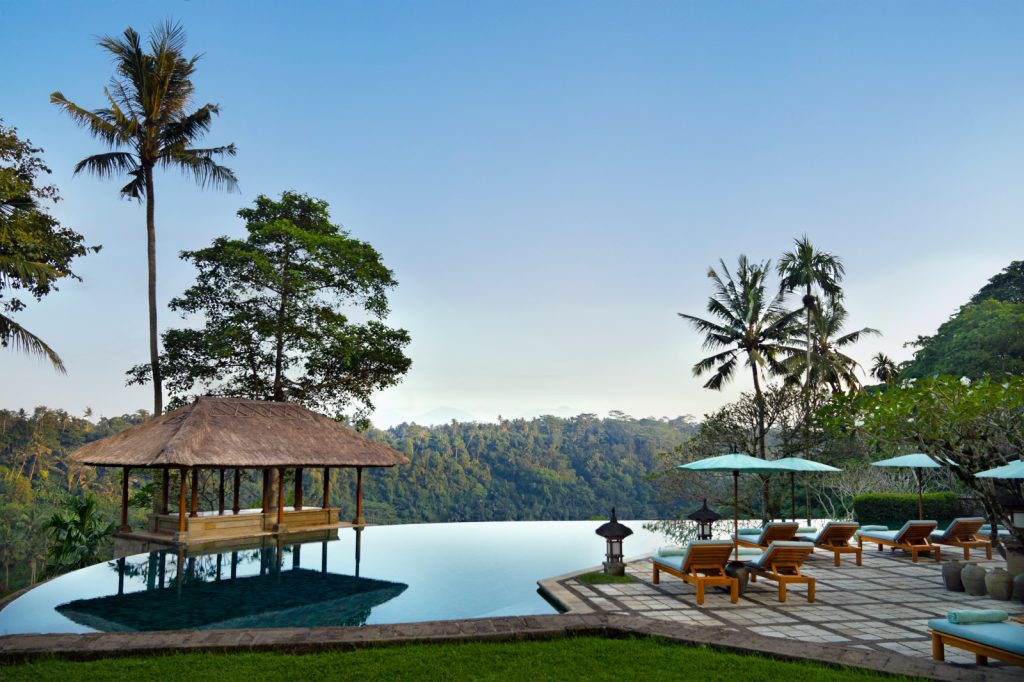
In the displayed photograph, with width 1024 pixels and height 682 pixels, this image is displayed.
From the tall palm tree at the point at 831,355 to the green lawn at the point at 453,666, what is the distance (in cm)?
1758

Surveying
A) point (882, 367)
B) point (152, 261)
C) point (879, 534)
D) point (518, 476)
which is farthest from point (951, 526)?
point (518, 476)

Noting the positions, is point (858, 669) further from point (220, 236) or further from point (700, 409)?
point (220, 236)

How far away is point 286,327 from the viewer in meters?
20.5

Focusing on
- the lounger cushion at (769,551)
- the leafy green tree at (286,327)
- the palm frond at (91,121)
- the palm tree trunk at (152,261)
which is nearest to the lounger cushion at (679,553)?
the lounger cushion at (769,551)

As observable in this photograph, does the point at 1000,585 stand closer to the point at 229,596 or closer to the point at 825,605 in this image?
the point at 825,605

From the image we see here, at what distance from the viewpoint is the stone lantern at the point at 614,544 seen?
29.5ft

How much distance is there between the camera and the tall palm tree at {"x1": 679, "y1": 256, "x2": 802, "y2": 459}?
70.3 feet

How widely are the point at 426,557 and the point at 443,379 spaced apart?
64.8ft

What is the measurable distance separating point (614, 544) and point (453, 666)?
4.67m

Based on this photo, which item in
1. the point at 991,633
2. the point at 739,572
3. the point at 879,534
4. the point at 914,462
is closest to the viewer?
the point at 991,633

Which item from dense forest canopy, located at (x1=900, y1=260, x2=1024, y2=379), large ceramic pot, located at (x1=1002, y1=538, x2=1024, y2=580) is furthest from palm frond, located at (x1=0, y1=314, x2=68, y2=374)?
dense forest canopy, located at (x1=900, y1=260, x2=1024, y2=379)

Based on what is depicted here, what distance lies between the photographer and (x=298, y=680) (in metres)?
4.55

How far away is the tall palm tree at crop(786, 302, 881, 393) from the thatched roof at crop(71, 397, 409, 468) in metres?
13.3

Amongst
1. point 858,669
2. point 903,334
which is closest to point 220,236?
point 858,669
